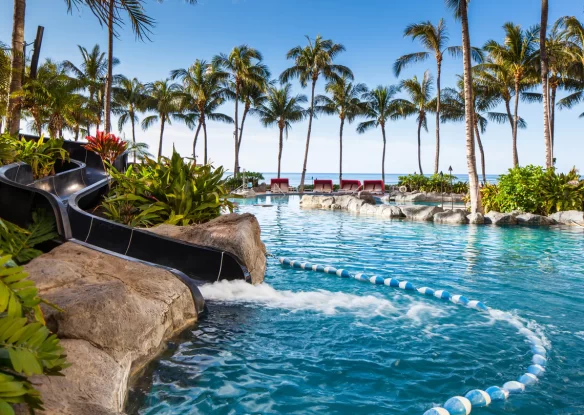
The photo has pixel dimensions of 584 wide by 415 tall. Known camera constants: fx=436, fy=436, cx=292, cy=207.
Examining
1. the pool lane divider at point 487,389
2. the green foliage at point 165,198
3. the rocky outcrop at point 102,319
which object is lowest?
the pool lane divider at point 487,389

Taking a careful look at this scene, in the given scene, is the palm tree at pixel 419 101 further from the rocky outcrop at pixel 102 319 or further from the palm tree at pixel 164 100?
the rocky outcrop at pixel 102 319

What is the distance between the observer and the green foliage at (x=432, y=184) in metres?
32.6

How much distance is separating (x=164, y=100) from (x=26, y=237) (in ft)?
140

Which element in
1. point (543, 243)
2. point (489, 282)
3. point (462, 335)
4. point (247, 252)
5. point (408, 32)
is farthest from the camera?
point (408, 32)

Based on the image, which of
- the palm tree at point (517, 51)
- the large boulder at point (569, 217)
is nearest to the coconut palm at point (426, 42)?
the palm tree at point (517, 51)

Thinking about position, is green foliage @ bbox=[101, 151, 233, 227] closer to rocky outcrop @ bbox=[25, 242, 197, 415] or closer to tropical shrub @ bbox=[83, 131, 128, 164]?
tropical shrub @ bbox=[83, 131, 128, 164]

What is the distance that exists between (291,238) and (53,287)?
343 inches

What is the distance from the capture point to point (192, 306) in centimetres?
450

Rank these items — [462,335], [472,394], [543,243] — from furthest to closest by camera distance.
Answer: [543,243]
[462,335]
[472,394]

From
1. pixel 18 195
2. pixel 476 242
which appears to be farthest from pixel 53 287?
pixel 476 242

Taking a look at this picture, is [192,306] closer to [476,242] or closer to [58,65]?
[476,242]

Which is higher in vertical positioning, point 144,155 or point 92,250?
point 144,155

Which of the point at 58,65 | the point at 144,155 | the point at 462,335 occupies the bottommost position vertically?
the point at 462,335

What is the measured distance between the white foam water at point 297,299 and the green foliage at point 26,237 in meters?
1.91
